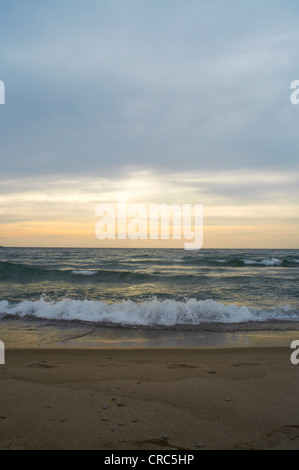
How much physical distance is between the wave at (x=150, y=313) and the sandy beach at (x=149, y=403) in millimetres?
3719

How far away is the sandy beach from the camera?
9.24 ft

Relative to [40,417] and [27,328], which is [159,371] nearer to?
[40,417]

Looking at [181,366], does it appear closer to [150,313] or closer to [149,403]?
[149,403]

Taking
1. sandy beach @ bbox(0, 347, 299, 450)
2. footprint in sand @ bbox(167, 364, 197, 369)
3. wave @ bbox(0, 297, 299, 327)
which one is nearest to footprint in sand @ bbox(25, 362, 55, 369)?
sandy beach @ bbox(0, 347, 299, 450)

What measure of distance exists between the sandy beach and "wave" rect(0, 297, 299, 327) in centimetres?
372

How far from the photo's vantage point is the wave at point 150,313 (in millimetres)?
9320

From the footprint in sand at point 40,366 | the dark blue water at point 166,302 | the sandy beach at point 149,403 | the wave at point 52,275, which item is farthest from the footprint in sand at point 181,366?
the wave at point 52,275

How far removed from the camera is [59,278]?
20.6m

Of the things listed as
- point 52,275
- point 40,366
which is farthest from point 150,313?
point 52,275

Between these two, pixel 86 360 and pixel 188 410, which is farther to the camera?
pixel 86 360

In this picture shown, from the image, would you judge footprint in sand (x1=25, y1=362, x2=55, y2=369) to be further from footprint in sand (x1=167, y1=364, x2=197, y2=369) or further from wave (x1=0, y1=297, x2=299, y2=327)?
wave (x1=0, y1=297, x2=299, y2=327)

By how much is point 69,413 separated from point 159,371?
178cm

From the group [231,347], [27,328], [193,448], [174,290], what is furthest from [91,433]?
[174,290]

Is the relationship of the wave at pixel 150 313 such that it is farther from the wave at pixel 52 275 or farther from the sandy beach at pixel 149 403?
the wave at pixel 52 275
